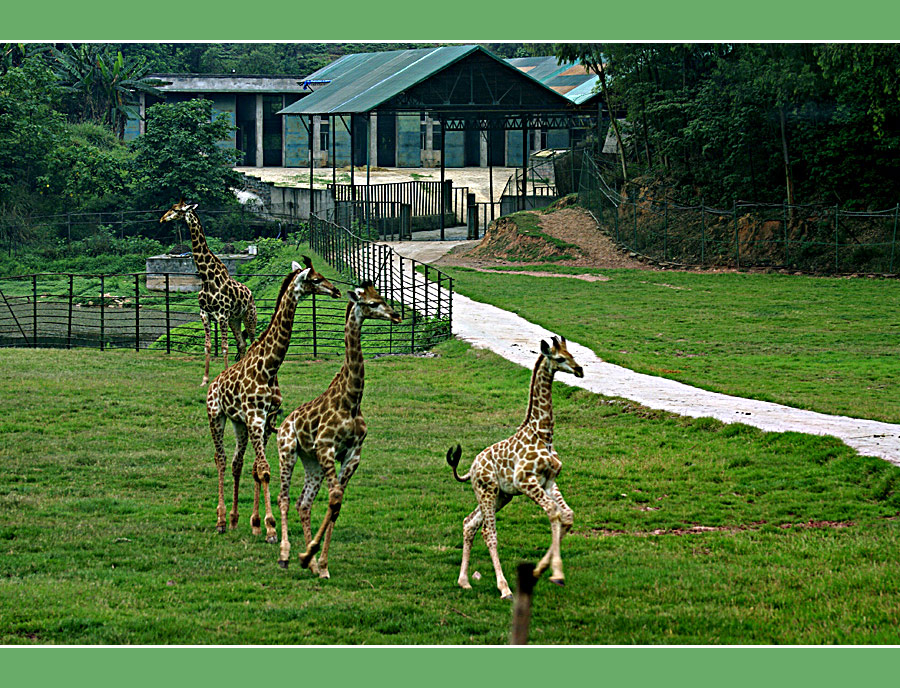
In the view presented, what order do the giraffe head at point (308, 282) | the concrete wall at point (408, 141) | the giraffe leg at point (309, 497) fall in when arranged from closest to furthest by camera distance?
the giraffe leg at point (309, 497), the giraffe head at point (308, 282), the concrete wall at point (408, 141)

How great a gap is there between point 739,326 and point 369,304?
810 inches

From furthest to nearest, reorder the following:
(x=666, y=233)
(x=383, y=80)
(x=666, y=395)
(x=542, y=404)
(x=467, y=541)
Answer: (x=383, y=80), (x=666, y=233), (x=666, y=395), (x=467, y=541), (x=542, y=404)

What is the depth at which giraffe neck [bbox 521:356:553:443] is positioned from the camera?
376 inches

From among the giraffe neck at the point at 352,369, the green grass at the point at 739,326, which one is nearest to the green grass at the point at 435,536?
the giraffe neck at the point at 352,369

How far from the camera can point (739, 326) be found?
93.2 ft

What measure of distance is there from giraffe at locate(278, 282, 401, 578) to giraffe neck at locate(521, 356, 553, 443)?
52.6 inches

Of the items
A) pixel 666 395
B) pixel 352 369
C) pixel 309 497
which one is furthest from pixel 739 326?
pixel 352 369

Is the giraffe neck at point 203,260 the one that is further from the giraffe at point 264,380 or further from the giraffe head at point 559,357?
the giraffe head at point 559,357

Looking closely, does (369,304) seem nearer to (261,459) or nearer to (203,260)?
(261,459)

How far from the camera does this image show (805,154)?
4041cm

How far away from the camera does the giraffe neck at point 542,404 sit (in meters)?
9.54

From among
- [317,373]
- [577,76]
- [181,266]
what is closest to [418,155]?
[577,76]

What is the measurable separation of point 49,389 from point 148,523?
29.7ft

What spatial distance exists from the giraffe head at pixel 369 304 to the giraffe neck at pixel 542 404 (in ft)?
4.31
